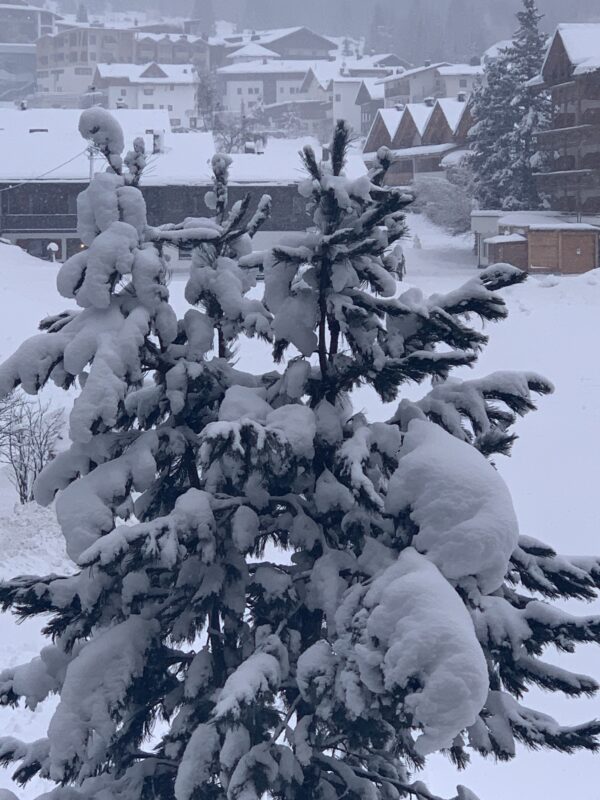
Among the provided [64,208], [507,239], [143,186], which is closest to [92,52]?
[64,208]

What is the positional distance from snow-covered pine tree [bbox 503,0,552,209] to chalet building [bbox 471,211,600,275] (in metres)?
4.08

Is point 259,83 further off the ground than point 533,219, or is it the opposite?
point 259,83

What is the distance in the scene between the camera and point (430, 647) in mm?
3844

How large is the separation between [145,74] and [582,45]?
73586 mm

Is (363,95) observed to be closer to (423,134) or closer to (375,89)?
(375,89)

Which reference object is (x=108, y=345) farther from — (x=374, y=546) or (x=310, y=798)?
(x=310, y=798)

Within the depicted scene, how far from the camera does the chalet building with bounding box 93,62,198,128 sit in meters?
109

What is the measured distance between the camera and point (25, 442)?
71.7 ft

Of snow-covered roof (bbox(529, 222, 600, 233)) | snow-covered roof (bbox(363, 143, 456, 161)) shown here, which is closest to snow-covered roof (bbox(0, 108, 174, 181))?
snow-covered roof (bbox(363, 143, 456, 161))

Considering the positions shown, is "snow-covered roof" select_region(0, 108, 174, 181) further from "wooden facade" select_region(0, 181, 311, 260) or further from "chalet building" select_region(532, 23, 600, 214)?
"chalet building" select_region(532, 23, 600, 214)

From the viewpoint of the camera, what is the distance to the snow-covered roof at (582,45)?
4438 centimetres

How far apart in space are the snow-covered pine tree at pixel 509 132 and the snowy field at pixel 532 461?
6871 mm

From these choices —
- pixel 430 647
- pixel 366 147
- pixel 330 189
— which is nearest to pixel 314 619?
pixel 430 647

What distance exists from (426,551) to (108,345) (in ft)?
6.21
